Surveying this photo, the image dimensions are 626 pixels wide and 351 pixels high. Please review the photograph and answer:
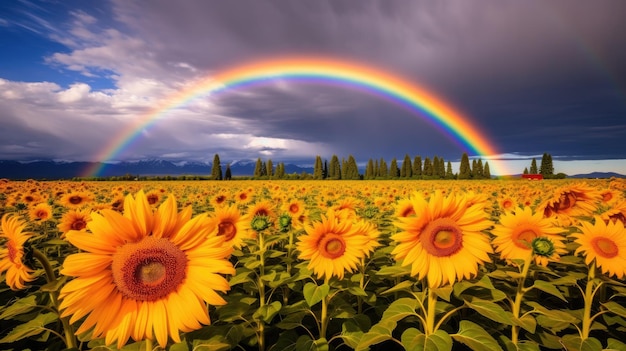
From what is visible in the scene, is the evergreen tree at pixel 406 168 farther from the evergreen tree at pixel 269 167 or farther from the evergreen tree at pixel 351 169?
the evergreen tree at pixel 269 167

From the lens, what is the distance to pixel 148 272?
82.3 inches

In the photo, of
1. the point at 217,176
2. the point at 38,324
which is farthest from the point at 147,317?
the point at 217,176

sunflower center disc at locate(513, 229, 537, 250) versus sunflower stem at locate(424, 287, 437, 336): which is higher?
sunflower center disc at locate(513, 229, 537, 250)

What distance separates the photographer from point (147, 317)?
211 centimetres

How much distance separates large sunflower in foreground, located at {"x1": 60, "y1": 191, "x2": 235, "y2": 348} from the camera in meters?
2.00

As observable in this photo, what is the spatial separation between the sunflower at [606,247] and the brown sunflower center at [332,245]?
105 inches

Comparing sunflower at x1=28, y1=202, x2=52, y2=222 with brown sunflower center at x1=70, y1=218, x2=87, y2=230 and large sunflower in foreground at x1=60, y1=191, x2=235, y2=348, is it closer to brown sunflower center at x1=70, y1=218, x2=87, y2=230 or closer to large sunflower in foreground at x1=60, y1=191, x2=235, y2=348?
Answer: brown sunflower center at x1=70, y1=218, x2=87, y2=230

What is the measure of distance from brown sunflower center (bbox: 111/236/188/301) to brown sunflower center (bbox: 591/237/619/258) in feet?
14.1

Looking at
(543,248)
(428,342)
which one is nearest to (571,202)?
(543,248)

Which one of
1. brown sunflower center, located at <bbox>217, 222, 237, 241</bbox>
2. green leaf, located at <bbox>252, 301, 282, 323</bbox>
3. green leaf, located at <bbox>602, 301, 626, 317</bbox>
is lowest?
green leaf, located at <bbox>252, 301, 282, 323</bbox>

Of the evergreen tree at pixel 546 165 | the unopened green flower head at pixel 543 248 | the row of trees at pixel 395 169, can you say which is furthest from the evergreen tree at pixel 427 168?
the unopened green flower head at pixel 543 248

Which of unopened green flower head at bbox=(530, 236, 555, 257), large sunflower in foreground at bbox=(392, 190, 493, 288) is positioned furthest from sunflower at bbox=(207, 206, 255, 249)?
unopened green flower head at bbox=(530, 236, 555, 257)

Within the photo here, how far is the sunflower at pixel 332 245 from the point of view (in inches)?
154

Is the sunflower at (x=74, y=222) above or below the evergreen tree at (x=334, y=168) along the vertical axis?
below
